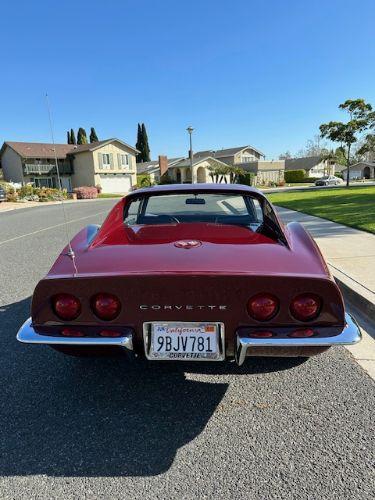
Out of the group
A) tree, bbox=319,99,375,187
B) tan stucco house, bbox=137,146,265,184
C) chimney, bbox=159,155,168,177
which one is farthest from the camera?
chimney, bbox=159,155,168,177

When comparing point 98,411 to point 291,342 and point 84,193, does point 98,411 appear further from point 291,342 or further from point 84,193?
point 84,193

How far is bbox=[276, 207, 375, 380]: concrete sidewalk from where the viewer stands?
322 centimetres

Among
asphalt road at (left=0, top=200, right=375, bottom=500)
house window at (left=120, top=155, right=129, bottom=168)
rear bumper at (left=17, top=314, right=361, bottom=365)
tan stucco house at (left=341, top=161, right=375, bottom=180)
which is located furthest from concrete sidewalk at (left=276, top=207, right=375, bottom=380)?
tan stucco house at (left=341, top=161, right=375, bottom=180)

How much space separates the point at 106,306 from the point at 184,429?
87 centimetres

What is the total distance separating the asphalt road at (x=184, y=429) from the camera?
6.06ft

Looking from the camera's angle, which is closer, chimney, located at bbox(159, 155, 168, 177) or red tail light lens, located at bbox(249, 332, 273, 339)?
red tail light lens, located at bbox(249, 332, 273, 339)

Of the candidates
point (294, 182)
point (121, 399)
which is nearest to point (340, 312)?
point (121, 399)

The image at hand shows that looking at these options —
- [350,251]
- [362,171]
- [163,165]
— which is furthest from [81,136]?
[350,251]

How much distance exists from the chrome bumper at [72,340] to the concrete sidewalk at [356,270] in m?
1.87

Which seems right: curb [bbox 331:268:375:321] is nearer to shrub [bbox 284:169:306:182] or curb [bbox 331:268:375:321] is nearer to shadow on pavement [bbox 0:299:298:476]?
shadow on pavement [bbox 0:299:298:476]

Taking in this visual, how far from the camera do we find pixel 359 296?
4.04 m

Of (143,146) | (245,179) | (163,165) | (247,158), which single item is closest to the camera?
(245,179)

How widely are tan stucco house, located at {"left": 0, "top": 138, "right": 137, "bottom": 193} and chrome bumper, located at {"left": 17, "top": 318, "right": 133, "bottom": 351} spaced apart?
46638mm

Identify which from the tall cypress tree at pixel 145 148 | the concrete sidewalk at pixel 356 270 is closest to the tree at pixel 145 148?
the tall cypress tree at pixel 145 148
